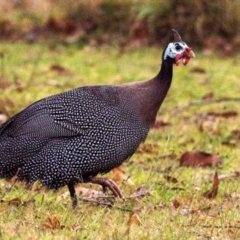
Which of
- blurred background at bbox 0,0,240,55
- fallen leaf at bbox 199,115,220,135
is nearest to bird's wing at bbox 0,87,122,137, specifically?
fallen leaf at bbox 199,115,220,135

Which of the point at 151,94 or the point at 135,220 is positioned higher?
the point at 151,94

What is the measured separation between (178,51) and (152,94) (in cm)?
27

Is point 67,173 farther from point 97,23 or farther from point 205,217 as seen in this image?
point 97,23

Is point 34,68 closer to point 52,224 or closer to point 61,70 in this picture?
point 61,70

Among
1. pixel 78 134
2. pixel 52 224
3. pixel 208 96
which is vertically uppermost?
pixel 78 134

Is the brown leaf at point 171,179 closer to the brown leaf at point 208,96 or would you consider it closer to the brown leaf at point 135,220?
the brown leaf at point 135,220

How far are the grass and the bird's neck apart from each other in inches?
17.3

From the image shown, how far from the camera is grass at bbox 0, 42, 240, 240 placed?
13.1 ft

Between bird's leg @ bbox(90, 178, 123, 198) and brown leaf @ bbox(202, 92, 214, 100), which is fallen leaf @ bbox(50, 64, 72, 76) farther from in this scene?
bird's leg @ bbox(90, 178, 123, 198)

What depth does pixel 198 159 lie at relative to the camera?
5844 millimetres

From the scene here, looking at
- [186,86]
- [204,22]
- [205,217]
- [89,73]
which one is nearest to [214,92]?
[186,86]

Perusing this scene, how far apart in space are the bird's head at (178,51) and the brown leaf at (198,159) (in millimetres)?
1137

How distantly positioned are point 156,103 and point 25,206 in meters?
0.88

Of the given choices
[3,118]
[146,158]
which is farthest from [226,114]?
[3,118]
